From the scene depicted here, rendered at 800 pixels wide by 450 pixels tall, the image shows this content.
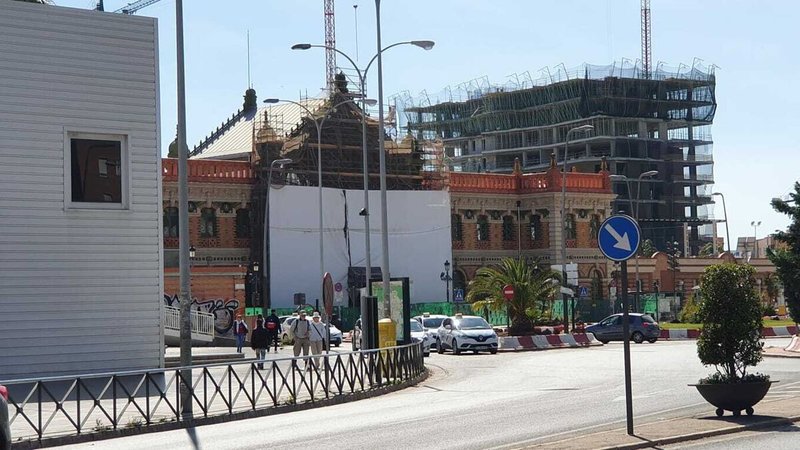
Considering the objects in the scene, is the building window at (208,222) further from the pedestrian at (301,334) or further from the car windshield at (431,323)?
the pedestrian at (301,334)

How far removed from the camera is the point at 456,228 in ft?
276

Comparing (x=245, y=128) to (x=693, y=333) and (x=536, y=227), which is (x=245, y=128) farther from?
(x=693, y=333)

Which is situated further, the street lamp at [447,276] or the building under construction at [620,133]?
the building under construction at [620,133]

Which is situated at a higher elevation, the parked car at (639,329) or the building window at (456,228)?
the building window at (456,228)

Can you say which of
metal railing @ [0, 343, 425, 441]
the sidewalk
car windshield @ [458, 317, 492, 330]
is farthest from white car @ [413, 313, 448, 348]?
the sidewalk

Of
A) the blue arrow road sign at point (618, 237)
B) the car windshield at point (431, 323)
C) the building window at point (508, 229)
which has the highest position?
the building window at point (508, 229)

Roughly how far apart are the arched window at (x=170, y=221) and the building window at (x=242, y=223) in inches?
161

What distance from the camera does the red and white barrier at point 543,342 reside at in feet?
162

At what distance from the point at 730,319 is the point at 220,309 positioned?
46596 millimetres

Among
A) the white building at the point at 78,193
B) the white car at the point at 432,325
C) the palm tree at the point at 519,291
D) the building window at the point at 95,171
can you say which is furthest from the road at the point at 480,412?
the palm tree at the point at 519,291

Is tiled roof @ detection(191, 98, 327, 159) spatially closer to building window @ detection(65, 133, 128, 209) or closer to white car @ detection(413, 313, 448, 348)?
white car @ detection(413, 313, 448, 348)

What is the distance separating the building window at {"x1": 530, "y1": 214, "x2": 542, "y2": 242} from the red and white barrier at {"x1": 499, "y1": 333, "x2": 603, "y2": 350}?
114 ft

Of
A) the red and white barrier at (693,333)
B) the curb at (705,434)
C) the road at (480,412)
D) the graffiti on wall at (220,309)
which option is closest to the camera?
the curb at (705,434)

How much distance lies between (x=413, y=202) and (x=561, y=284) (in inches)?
888
